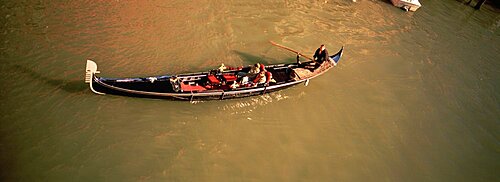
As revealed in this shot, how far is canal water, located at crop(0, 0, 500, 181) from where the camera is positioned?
26.9 ft

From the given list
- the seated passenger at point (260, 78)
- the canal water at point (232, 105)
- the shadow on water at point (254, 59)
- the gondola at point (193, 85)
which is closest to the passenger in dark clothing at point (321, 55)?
the gondola at point (193, 85)

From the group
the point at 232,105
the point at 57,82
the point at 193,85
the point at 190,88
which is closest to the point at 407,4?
the point at 232,105

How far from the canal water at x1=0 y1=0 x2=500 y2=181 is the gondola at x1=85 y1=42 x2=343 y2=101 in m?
0.40

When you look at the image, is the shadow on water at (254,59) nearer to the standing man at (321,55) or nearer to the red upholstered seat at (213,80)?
the standing man at (321,55)

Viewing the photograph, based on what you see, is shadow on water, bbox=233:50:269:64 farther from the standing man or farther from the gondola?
the standing man

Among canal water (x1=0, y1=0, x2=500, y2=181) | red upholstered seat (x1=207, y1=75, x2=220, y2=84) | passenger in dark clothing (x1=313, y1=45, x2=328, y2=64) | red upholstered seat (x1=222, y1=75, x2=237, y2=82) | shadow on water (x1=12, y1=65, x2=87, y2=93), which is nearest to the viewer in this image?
canal water (x1=0, y1=0, x2=500, y2=181)

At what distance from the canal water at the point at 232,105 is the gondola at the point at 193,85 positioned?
1.32 ft

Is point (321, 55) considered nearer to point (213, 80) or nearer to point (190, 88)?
point (213, 80)

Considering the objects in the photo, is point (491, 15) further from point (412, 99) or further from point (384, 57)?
point (412, 99)

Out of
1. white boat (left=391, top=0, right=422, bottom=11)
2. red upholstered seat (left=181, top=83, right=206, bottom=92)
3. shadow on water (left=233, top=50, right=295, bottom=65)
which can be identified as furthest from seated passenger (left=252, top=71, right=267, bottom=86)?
white boat (left=391, top=0, right=422, bottom=11)

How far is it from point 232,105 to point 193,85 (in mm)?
1405

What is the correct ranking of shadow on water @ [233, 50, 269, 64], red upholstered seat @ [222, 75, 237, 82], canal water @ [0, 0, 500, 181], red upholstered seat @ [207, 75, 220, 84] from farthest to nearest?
1. shadow on water @ [233, 50, 269, 64]
2. red upholstered seat @ [222, 75, 237, 82]
3. red upholstered seat @ [207, 75, 220, 84]
4. canal water @ [0, 0, 500, 181]

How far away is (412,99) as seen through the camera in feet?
40.1

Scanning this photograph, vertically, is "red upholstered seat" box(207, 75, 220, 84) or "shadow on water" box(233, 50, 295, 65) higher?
"red upholstered seat" box(207, 75, 220, 84)
